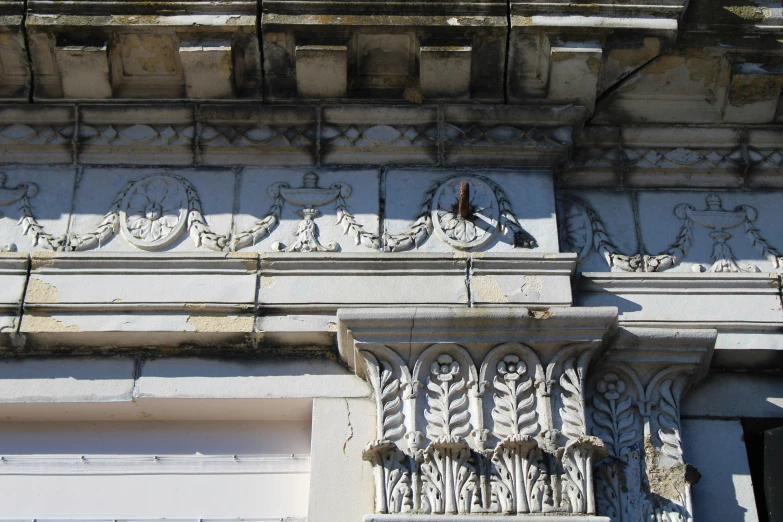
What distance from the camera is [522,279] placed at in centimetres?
583

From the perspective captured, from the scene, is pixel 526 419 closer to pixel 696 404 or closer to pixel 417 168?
pixel 696 404

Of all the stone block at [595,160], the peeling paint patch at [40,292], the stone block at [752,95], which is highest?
the stone block at [752,95]

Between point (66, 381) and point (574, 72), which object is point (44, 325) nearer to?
point (66, 381)

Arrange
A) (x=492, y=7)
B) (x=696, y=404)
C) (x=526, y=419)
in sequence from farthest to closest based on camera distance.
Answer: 1. (x=492, y=7)
2. (x=696, y=404)
3. (x=526, y=419)

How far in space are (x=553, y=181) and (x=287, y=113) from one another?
147cm

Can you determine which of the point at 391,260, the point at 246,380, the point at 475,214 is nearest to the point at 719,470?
the point at 475,214

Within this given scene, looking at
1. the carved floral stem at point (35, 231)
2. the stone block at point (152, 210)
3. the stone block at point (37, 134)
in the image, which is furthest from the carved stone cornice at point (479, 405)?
the stone block at point (37, 134)

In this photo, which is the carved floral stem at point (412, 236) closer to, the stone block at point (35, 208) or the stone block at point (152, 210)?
the stone block at point (152, 210)

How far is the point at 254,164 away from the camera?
6332 mm

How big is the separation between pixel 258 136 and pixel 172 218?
656 mm

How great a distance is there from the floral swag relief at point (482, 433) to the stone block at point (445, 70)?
1.54 metres

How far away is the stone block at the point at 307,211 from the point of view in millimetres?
6012

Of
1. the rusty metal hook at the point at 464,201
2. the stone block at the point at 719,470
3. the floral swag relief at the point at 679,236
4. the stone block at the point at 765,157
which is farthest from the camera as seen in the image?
the stone block at the point at 765,157

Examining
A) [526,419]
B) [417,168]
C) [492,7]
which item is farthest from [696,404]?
[492,7]
